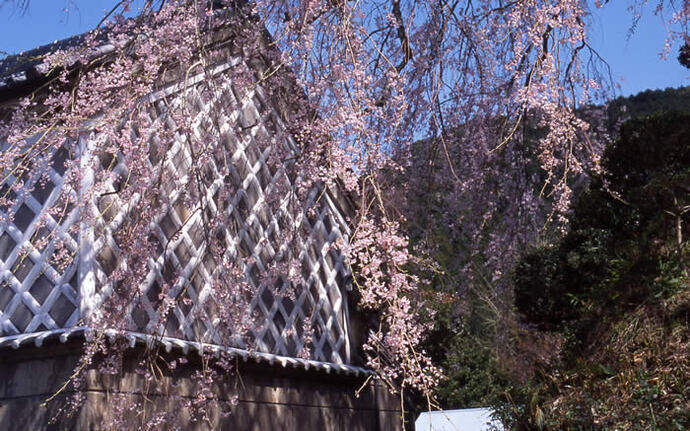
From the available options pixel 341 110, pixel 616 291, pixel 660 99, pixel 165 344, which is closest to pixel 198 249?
pixel 165 344

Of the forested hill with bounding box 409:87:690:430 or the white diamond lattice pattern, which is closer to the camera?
the white diamond lattice pattern

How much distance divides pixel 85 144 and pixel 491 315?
1282 centimetres

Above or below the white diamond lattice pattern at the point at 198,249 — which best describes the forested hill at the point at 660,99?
above

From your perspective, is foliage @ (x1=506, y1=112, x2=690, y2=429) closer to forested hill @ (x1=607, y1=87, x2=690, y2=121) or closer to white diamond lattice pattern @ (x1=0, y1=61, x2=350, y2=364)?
white diamond lattice pattern @ (x1=0, y1=61, x2=350, y2=364)

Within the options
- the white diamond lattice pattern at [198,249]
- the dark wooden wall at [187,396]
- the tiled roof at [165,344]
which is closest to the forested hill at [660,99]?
the white diamond lattice pattern at [198,249]

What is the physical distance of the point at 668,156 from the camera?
754 cm

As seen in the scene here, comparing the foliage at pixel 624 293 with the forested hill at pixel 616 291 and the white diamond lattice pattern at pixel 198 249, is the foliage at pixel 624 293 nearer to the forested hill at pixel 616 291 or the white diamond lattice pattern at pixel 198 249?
the forested hill at pixel 616 291

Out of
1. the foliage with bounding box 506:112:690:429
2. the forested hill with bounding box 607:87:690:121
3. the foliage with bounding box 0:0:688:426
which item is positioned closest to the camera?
→ the foliage with bounding box 0:0:688:426

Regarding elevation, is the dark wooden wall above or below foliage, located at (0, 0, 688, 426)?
below

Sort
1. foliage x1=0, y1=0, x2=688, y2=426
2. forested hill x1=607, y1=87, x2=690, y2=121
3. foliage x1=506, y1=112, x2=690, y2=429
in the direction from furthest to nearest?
forested hill x1=607, y1=87, x2=690, y2=121 → foliage x1=506, y1=112, x2=690, y2=429 → foliage x1=0, y1=0, x2=688, y2=426

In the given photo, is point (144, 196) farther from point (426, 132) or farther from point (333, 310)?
point (333, 310)

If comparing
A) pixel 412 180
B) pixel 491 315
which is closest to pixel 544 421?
pixel 412 180

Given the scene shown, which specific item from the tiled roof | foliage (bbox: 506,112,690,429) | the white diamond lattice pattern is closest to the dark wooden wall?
the tiled roof

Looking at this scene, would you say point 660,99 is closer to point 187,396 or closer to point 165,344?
point 187,396
